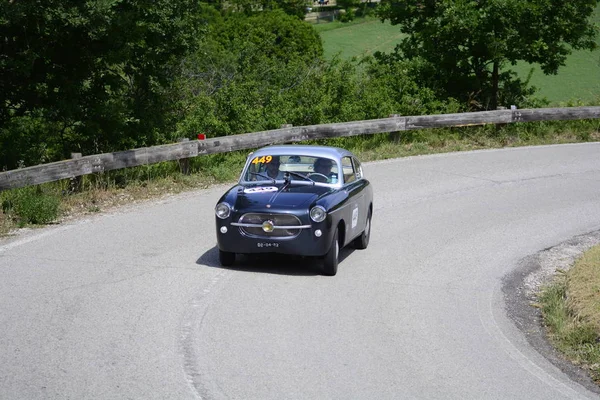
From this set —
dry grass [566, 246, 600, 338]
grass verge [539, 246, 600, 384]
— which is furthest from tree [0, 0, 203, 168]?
grass verge [539, 246, 600, 384]

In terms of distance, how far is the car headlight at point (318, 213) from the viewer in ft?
36.5

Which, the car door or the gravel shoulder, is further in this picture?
the car door

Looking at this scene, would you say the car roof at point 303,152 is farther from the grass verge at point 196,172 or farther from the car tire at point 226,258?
the grass verge at point 196,172

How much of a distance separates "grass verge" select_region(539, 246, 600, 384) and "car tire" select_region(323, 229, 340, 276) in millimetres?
2590

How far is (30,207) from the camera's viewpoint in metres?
14.1

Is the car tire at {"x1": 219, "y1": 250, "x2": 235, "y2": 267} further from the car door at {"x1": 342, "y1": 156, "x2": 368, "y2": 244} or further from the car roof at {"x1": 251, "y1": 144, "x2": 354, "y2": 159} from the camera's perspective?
the car roof at {"x1": 251, "y1": 144, "x2": 354, "y2": 159}

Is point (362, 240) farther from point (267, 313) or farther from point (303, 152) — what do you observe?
point (267, 313)

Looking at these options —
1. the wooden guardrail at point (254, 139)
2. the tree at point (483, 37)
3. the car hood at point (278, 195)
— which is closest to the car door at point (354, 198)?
the car hood at point (278, 195)

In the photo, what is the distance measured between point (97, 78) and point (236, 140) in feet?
14.3

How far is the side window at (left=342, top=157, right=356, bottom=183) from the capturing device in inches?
500

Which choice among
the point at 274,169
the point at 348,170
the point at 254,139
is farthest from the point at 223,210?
the point at 254,139

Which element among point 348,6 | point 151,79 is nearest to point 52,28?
point 151,79

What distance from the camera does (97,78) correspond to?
21406 millimetres

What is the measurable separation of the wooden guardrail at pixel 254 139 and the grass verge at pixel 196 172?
33cm
